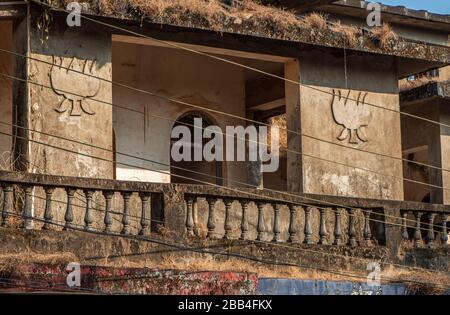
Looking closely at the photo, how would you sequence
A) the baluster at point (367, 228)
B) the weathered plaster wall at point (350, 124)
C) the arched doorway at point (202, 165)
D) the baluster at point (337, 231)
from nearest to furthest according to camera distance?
the baluster at point (337, 231)
the baluster at point (367, 228)
the weathered plaster wall at point (350, 124)
the arched doorway at point (202, 165)

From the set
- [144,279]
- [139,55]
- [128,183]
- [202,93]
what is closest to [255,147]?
[202,93]

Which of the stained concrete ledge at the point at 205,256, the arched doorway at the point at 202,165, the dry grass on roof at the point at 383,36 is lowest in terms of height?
the stained concrete ledge at the point at 205,256

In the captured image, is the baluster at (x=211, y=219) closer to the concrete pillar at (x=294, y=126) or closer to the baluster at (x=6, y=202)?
the baluster at (x=6, y=202)

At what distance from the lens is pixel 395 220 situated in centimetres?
1623

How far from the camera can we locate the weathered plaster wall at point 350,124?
1806cm

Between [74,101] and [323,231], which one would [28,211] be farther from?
[323,231]

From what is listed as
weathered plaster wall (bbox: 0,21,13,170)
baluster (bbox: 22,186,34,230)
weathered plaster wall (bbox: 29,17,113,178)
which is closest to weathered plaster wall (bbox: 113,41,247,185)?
weathered plaster wall (bbox: 0,21,13,170)

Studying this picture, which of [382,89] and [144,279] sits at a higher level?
[382,89]

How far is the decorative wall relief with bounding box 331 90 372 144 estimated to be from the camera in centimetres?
1836

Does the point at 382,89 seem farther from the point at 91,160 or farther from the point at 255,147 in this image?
the point at 91,160

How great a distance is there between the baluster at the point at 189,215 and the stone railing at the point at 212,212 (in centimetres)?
1

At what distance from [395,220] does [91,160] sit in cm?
452

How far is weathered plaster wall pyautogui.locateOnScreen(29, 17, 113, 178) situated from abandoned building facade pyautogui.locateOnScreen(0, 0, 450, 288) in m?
0.02

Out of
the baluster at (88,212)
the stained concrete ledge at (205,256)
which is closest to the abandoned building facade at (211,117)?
the baluster at (88,212)
